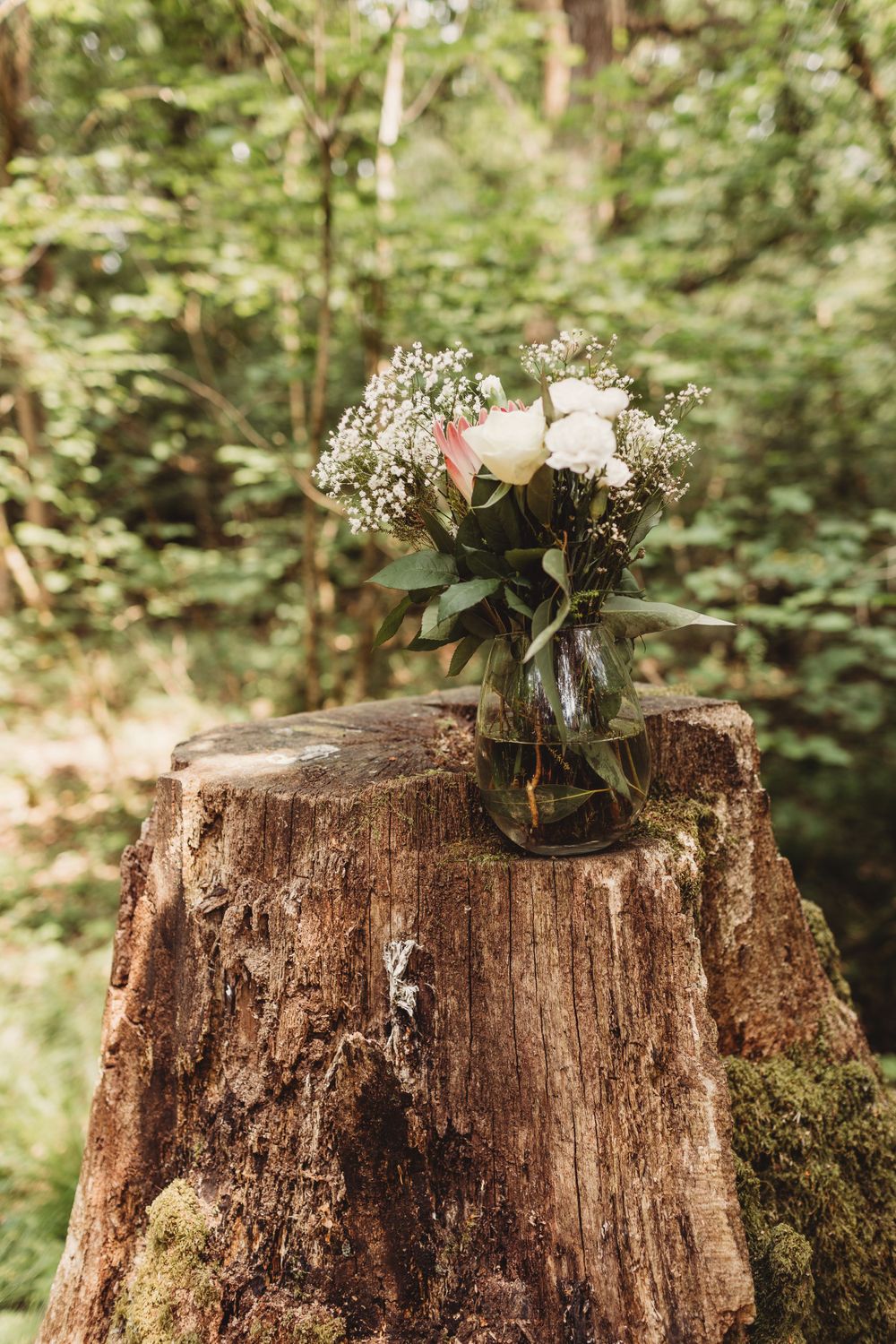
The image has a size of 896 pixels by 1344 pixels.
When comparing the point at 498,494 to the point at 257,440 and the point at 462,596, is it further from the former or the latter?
the point at 257,440

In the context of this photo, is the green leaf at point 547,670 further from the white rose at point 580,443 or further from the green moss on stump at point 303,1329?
the green moss on stump at point 303,1329

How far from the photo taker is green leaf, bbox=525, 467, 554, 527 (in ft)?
4.45

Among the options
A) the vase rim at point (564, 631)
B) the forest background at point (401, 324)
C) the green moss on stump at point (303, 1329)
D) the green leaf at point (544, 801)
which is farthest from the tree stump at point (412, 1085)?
the forest background at point (401, 324)

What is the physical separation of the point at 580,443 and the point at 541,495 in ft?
0.52

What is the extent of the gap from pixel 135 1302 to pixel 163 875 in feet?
2.95

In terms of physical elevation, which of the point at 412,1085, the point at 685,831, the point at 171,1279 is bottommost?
the point at 171,1279

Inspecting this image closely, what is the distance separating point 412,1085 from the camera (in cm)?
157

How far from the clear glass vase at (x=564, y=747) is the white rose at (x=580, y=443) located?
14.5 inches

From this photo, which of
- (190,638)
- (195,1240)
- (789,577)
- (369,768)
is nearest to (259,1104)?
(195,1240)

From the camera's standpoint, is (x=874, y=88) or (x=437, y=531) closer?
(x=437, y=531)

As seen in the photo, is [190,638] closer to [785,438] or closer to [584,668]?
[785,438]

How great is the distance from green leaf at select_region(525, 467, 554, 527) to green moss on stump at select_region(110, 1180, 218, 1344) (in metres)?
1.67

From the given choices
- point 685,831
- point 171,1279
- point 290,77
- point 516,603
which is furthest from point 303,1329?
point 290,77

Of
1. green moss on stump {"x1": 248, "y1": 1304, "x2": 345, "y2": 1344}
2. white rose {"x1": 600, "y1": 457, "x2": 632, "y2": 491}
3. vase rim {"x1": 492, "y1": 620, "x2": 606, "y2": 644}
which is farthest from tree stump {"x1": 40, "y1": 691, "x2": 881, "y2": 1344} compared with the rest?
white rose {"x1": 600, "y1": 457, "x2": 632, "y2": 491}
